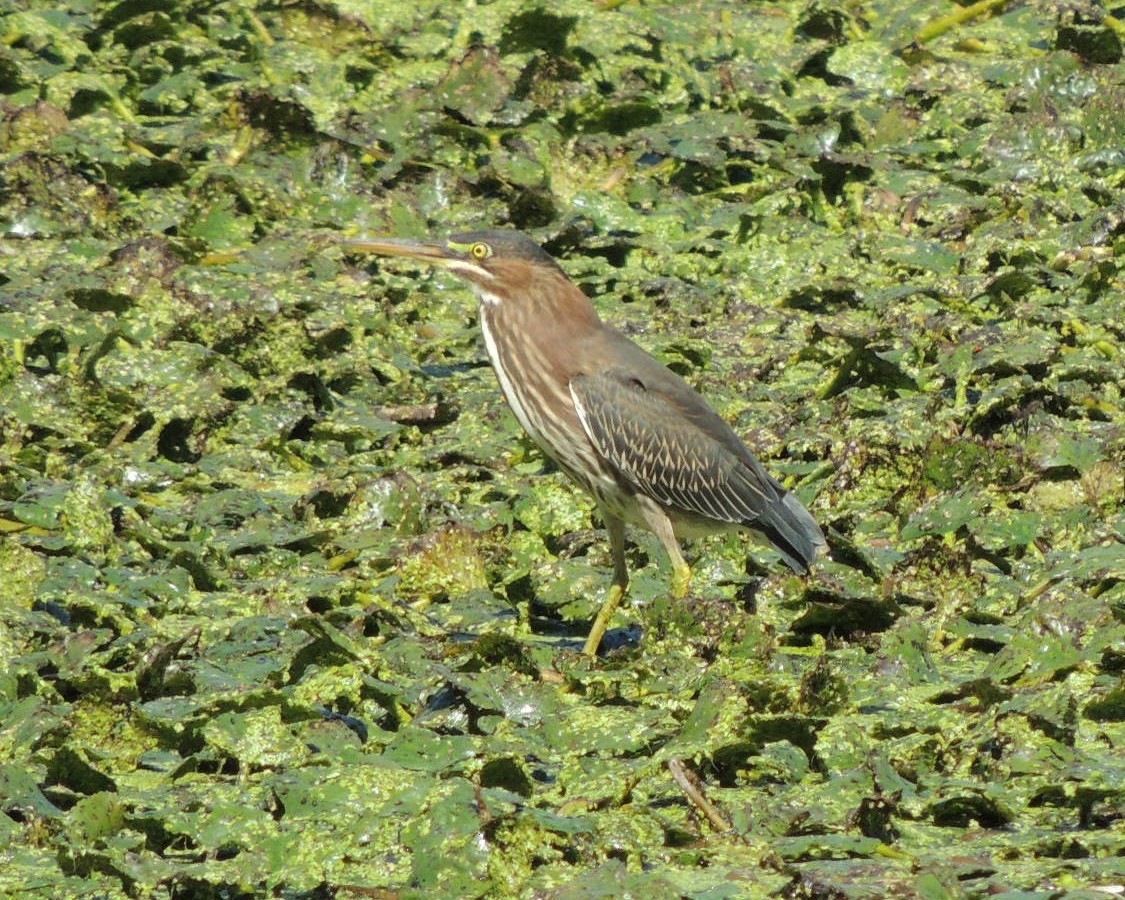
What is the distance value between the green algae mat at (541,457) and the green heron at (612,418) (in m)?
0.19

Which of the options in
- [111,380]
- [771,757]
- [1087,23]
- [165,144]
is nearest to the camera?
[771,757]

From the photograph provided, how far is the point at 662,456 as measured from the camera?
6.67 meters

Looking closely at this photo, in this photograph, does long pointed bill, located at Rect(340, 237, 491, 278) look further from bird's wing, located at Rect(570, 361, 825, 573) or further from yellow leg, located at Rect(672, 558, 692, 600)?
yellow leg, located at Rect(672, 558, 692, 600)

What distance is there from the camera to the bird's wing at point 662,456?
21.7ft

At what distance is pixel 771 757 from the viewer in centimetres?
488

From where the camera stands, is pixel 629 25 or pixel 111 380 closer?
pixel 111 380

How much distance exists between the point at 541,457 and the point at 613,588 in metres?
1.15

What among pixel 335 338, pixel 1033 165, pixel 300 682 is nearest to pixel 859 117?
pixel 1033 165

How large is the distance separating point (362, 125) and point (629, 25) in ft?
6.39

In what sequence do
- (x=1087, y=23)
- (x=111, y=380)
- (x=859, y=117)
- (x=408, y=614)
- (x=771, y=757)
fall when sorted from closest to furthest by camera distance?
(x=771, y=757) < (x=408, y=614) < (x=111, y=380) < (x=859, y=117) < (x=1087, y=23)

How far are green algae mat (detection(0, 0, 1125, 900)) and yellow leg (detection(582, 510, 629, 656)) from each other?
3.4 inches

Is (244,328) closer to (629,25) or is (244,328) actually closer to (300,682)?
(300,682)

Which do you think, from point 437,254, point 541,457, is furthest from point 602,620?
point 437,254

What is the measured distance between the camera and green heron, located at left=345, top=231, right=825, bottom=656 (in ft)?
21.7
